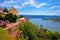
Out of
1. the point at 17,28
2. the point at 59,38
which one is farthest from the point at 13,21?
the point at 59,38

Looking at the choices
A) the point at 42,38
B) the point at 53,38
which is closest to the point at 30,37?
the point at 42,38

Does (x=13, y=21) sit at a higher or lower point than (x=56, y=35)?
higher

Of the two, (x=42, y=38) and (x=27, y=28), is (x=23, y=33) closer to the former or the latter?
(x=27, y=28)

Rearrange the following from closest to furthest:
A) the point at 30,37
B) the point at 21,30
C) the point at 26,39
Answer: the point at 26,39 < the point at 30,37 < the point at 21,30

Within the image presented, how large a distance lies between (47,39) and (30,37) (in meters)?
1.77

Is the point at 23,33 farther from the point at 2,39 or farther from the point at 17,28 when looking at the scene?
the point at 2,39

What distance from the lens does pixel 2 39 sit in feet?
14.1

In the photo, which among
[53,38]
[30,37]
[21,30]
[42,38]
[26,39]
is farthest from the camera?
[53,38]

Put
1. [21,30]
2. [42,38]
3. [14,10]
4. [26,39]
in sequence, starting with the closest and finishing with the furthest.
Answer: [26,39]
[21,30]
[42,38]
[14,10]

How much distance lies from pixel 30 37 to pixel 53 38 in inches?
96.1

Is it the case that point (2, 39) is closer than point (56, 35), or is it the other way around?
point (2, 39)

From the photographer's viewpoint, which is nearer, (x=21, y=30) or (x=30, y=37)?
(x=30, y=37)

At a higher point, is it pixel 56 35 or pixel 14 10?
pixel 14 10

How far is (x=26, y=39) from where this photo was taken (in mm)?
7602
